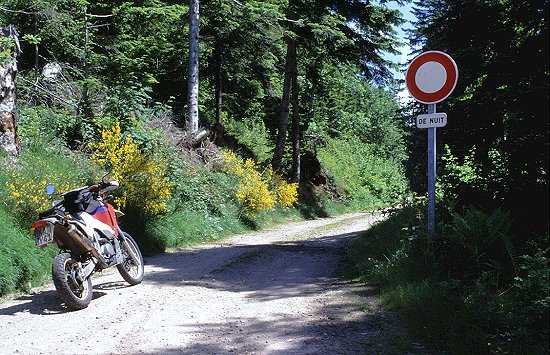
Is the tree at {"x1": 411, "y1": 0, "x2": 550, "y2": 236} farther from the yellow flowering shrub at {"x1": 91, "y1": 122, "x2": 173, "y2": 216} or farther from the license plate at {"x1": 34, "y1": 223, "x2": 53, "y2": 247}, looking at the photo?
the yellow flowering shrub at {"x1": 91, "y1": 122, "x2": 173, "y2": 216}

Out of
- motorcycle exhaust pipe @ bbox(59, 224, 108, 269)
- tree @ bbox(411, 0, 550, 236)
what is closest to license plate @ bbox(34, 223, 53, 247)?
motorcycle exhaust pipe @ bbox(59, 224, 108, 269)

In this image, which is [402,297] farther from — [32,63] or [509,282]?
[32,63]

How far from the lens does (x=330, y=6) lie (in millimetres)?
20266

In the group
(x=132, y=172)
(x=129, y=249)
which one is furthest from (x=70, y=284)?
(x=132, y=172)

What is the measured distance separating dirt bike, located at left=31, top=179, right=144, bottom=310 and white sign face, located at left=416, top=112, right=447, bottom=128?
4225 mm

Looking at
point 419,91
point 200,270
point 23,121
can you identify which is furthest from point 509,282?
point 23,121

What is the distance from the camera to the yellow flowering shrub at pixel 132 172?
33.0 ft

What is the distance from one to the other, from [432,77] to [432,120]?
0.55 m

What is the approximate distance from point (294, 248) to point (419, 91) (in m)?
5.79

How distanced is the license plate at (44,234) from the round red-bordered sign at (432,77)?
15.5 ft

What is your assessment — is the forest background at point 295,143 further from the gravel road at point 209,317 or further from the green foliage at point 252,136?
the gravel road at point 209,317

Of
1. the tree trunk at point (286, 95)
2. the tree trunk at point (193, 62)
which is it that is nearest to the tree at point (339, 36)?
the tree trunk at point (286, 95)

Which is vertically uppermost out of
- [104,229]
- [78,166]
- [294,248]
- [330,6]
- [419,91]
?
[330,6]

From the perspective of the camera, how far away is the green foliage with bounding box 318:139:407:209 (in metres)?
32.1
